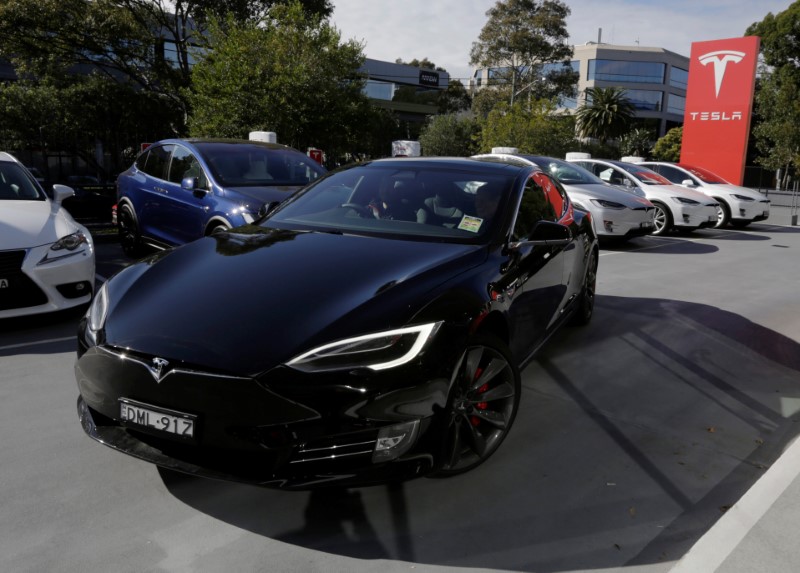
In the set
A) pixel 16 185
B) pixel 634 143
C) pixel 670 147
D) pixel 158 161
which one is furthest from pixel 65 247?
pixel 634 143

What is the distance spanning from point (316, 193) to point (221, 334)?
1.97 m

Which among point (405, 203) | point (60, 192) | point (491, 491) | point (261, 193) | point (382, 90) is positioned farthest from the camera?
point (382, 90)

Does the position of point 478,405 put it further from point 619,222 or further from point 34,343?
point 619,222

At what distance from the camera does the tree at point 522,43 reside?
149 feet

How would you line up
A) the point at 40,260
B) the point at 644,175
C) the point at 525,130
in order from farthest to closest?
1. the point at 525,130
2. the point at 644,175
3. the point at 40,260

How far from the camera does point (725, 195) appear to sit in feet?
49.9

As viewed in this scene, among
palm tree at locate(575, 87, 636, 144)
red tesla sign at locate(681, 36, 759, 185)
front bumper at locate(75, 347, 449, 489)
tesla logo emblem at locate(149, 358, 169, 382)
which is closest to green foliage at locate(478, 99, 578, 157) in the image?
red tesla sign at locate(681, 36, 759, 185)

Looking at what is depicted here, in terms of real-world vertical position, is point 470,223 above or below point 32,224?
above

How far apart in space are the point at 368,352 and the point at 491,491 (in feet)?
3.17

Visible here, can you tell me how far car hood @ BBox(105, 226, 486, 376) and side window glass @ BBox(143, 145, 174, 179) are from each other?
15.8 ft

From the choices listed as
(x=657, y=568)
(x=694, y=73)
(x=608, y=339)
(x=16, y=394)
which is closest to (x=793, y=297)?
(x=608, y=339)

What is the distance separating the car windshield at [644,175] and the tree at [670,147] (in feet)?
139

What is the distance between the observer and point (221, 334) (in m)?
2.58

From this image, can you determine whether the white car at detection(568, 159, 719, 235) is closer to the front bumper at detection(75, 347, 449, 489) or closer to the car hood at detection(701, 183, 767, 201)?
the car hood at detection(701, 183, 767, 201)
